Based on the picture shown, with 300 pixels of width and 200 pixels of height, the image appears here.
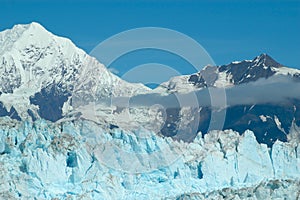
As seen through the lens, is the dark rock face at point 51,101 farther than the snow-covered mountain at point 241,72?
Yes

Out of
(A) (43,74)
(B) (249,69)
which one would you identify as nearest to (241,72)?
(B) (249,69)

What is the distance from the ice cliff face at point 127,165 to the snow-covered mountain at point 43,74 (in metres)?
57.5

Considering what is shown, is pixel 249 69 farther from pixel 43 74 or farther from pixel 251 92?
pixel 43 74

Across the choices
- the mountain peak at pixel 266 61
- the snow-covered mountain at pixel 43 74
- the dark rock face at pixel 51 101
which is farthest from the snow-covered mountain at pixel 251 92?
the dark rock face at pixel 51 101

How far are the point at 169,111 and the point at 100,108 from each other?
20.8 metres

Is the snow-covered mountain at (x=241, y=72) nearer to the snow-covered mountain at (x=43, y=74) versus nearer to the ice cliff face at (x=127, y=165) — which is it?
the snow-covered mountain at (x=43, y=74)

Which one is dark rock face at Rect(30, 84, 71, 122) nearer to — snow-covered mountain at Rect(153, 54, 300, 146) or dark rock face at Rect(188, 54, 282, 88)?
dark rock face at Rect(188, 54, 282, 88)

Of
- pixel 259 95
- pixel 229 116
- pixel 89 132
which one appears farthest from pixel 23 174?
pixel 259 95

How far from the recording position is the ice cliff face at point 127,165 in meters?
62.7

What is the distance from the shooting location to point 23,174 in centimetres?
6347

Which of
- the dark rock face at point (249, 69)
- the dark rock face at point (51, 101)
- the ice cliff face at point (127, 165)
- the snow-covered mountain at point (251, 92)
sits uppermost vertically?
the dark rock face at point (51, 101)

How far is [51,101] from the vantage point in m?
148

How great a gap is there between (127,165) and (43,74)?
3758 inches

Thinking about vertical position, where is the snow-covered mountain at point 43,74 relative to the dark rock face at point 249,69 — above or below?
above
